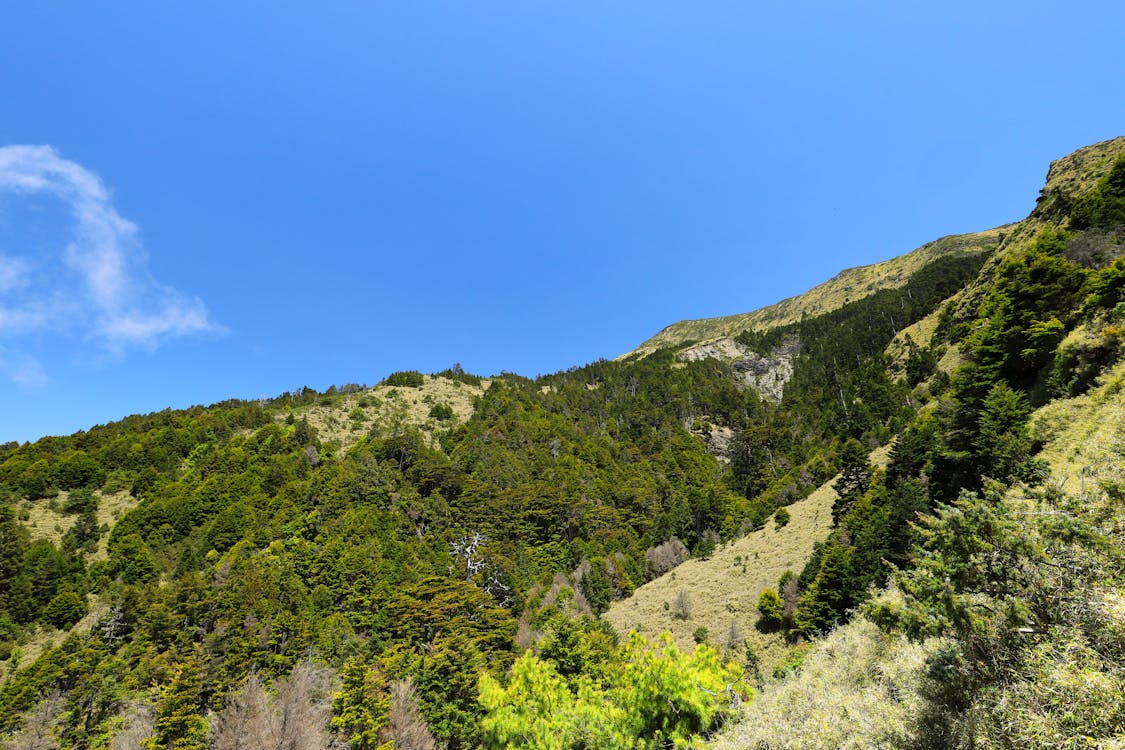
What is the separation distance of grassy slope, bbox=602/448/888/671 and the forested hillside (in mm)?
1903

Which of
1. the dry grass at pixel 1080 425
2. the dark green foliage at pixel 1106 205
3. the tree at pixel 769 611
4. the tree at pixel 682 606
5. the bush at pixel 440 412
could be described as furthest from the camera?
the bush at pixel 440 412

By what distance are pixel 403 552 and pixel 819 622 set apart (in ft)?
140

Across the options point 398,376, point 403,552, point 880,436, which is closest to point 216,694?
point 403,552

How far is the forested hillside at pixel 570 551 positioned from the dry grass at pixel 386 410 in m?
0.97

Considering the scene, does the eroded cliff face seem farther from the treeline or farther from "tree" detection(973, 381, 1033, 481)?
"tree" detection(973, 381, 1033, 481)

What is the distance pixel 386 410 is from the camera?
288ft

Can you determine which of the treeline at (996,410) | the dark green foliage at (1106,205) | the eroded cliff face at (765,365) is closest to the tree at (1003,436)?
the treeline at (996,410)

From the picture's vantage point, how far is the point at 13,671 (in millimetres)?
37719

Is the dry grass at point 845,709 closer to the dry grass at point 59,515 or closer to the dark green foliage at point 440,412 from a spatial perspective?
the dry grass at point 59,515

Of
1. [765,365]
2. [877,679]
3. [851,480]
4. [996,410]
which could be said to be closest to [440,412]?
[851,480]

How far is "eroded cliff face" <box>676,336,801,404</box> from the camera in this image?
121 metres

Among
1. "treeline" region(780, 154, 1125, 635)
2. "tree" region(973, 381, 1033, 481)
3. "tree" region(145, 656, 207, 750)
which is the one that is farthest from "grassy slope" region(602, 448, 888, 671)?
"tree" region(145, 656, 207, 750)

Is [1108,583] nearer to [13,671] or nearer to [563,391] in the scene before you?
[13,671]

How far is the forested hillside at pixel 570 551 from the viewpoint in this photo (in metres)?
9.20
